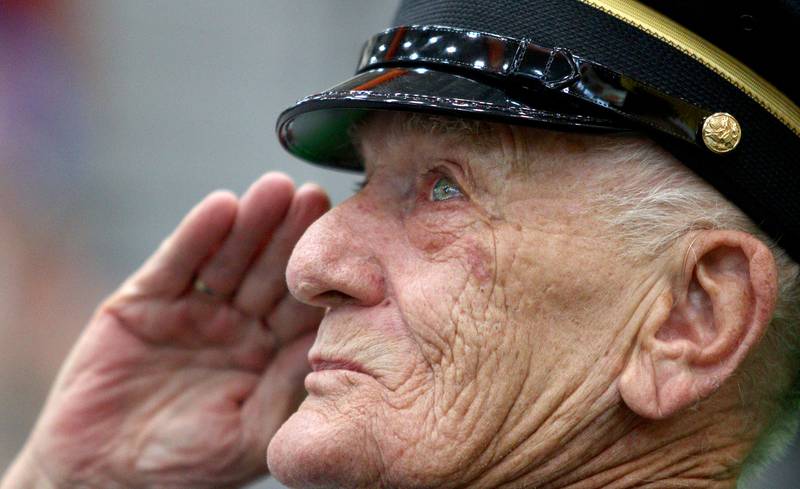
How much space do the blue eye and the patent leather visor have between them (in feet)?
0.62

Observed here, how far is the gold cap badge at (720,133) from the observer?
52.6 inches

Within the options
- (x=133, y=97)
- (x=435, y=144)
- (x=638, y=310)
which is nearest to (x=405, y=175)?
(x=435, y=144)

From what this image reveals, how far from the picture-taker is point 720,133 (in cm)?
134

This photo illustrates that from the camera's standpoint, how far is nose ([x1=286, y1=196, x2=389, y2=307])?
4.89 feet

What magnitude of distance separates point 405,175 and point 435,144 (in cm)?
10

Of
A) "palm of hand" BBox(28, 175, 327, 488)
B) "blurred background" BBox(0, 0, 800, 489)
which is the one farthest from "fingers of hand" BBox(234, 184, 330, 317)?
"blurred background" BBox(0, 0, 800, 489)

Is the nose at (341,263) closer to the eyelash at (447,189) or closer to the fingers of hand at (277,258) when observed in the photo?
the eyelash at (447,189)

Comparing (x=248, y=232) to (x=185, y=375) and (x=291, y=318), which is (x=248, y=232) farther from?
(x=185, y=375)

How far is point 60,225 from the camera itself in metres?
4.45

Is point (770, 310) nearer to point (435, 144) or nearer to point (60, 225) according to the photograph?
point (435, 144)

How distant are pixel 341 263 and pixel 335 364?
0.59 feet

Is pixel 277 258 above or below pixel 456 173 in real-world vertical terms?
below

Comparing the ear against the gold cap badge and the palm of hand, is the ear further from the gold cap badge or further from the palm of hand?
the palm of hand

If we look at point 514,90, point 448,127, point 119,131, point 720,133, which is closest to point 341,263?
point 448,127
